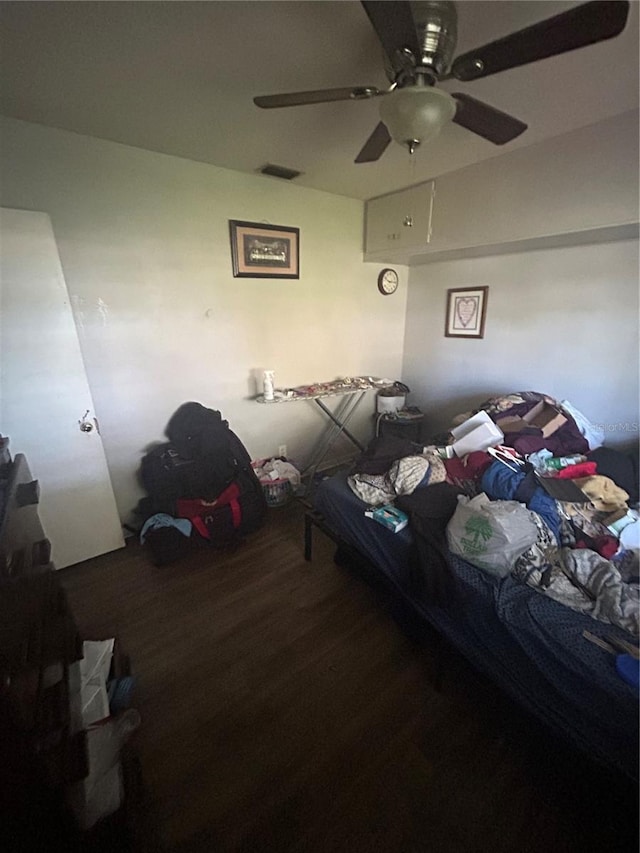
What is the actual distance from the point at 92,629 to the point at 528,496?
215 centimetres

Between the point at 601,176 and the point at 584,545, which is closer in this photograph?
the point at 584,545

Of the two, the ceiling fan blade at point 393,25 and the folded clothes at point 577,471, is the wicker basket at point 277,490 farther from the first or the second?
the ceiling fan blade at point 393,25

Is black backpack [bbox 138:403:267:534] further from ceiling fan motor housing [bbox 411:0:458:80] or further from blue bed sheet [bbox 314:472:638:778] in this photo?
ceiling fan motor housing [bbox 411:0:458:80]

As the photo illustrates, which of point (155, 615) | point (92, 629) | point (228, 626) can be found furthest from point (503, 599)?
point (92, 629)

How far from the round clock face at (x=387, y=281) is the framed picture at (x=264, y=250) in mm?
889

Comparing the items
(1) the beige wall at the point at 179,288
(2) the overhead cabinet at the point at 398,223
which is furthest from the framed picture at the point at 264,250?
(2) the overhead cabinet at the point at 398,223

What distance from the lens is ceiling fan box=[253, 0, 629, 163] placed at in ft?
2.93

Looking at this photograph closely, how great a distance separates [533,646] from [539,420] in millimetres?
1493

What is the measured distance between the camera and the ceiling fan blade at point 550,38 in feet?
2.81

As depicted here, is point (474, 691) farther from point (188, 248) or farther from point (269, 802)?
point (188, 248)

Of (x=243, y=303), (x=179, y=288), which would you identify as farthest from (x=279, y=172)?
(x=179, y=288)

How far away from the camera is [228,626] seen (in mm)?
1765

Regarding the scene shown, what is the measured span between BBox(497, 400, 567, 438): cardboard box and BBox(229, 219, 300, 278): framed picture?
6.25ft

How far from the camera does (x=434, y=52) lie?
1.10m
